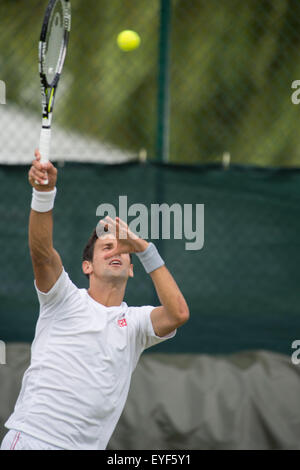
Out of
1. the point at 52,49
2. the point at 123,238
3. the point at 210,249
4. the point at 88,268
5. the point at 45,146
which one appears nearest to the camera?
the point at 45,146

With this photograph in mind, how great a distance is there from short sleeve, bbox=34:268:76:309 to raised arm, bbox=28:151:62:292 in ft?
0.07

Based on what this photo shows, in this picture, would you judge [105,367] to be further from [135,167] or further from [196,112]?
[196,112]

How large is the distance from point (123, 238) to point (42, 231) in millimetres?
334

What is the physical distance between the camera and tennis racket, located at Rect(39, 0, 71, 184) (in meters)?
3.14

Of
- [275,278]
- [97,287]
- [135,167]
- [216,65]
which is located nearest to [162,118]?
[135,167]

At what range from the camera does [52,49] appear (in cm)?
348

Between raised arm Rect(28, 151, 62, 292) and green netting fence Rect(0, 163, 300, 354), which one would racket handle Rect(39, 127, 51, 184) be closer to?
raised arm Rect(28, 151, 62, 292)

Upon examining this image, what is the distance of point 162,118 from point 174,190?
0.58 metres

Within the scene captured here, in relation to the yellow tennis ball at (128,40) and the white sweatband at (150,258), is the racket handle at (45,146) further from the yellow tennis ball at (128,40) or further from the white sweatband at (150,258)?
the yellow tennis ball at (128,40)

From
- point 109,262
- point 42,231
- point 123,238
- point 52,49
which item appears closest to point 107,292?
point 109,262

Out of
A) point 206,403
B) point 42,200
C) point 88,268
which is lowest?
point 206,403

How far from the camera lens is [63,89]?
6250 millimetres

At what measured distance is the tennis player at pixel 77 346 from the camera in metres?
2.96

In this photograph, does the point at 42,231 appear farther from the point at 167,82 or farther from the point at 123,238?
the point at 167,82
